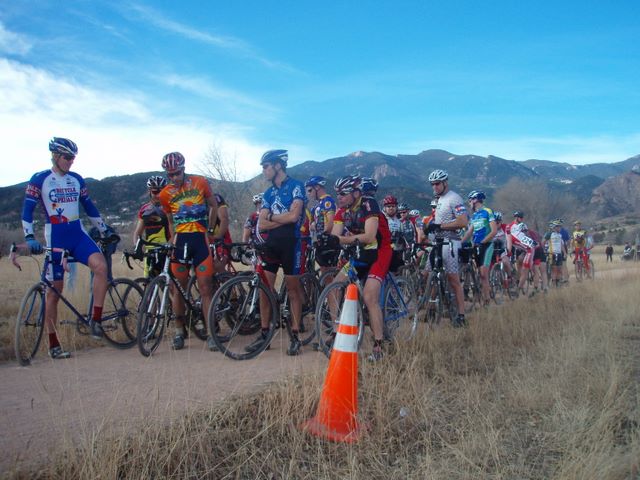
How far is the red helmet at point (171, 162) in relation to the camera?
18.9ft

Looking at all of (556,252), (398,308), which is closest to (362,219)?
(398,308)

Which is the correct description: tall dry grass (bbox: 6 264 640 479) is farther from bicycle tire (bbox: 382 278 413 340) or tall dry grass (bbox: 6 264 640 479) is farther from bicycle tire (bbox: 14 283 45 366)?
bicycle tire (bbox: 14 283 45 366)

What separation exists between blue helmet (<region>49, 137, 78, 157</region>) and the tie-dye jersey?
10.2 inches

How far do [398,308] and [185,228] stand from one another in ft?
9.17

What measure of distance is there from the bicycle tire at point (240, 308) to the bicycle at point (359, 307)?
64cm

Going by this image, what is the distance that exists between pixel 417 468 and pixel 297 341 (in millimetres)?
2796

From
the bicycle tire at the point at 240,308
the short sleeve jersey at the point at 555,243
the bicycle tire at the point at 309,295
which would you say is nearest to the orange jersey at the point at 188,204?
the bicycle tire at the point at 240,308

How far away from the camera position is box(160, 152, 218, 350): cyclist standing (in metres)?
5.79

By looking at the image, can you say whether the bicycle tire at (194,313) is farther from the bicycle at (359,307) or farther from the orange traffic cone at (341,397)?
the orange traffic cone at (341,397)

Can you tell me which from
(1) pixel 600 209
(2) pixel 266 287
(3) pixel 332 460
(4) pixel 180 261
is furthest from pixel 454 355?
(1) pixel 600 209

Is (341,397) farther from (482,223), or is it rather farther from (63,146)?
(482,223)

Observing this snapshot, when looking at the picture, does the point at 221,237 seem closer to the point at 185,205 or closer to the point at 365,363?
the point at 185,205

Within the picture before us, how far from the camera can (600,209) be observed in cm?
11100

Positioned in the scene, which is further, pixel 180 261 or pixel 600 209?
pixel 600 209
